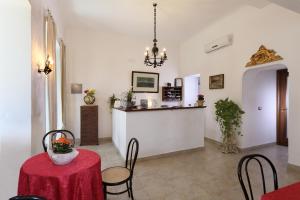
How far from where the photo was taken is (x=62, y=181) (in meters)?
1.51

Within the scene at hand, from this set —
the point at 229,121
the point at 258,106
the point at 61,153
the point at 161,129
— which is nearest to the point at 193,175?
the point at 161,129

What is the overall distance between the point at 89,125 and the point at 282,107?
19.0ft

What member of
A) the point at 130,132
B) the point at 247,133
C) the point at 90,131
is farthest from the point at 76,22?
the point at 247,133

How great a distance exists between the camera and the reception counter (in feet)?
13.4

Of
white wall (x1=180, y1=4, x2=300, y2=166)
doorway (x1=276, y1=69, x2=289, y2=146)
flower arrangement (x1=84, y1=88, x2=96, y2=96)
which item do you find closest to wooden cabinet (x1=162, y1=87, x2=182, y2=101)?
white wall (x1=180, y1=4, x2=300, y2=166)

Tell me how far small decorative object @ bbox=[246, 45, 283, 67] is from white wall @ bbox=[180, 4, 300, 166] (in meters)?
0.09

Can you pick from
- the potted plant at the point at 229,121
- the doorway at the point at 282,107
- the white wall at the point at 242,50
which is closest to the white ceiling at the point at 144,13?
the white wall at the point at 242,50

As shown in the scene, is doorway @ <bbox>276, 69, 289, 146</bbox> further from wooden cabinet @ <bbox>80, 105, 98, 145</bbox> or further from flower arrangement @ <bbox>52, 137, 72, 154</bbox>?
flower arrangement @ <bbox>52, 137, 72, 154</bbox>

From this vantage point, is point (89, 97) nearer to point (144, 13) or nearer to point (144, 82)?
point (144, 82)

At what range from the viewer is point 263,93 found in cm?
513

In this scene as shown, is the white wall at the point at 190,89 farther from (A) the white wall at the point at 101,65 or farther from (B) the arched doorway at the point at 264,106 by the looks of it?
(B) the arched doorway at the point at 264,106

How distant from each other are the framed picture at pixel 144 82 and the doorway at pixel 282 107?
391 cm

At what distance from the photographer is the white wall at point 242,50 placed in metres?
3.64

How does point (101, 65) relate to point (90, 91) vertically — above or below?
above
